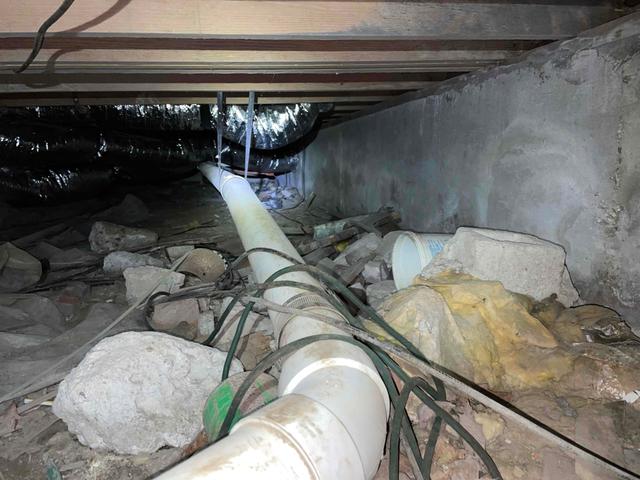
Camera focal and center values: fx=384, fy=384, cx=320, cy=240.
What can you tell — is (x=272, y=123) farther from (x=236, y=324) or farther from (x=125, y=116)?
(x=236, y=324)

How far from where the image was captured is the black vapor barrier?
4.75 metres

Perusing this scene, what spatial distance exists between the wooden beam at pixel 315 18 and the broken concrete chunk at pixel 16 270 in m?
2.22

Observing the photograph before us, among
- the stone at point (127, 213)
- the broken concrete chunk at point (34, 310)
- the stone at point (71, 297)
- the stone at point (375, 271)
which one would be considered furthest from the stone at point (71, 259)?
the stone at point (375, 271)

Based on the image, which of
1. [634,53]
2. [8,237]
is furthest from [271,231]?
[8,237]

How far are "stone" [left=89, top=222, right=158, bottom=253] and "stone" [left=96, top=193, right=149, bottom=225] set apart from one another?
1.22 meters

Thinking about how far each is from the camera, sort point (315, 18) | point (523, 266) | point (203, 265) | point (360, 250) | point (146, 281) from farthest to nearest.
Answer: point (360, 250) → point (203, 265) → point (146, 281) → point (523, 266) → point (315, 18)

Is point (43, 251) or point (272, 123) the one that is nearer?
point (43, 251)

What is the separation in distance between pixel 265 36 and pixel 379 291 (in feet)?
5.26

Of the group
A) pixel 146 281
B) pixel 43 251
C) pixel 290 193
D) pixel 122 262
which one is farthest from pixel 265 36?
pixel 290 193

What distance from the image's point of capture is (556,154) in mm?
1968

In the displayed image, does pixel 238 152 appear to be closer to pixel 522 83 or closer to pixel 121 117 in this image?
pixel 121 117

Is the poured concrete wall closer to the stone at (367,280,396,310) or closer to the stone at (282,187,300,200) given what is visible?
the stone at (367,280,396,310)

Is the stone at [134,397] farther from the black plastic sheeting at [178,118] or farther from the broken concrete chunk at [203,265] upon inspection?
the black plastic sheeting at [178,118]

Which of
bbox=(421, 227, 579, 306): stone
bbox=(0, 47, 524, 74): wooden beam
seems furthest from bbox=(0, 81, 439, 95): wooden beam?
bbox=(421, 227, 579, 306): stone
